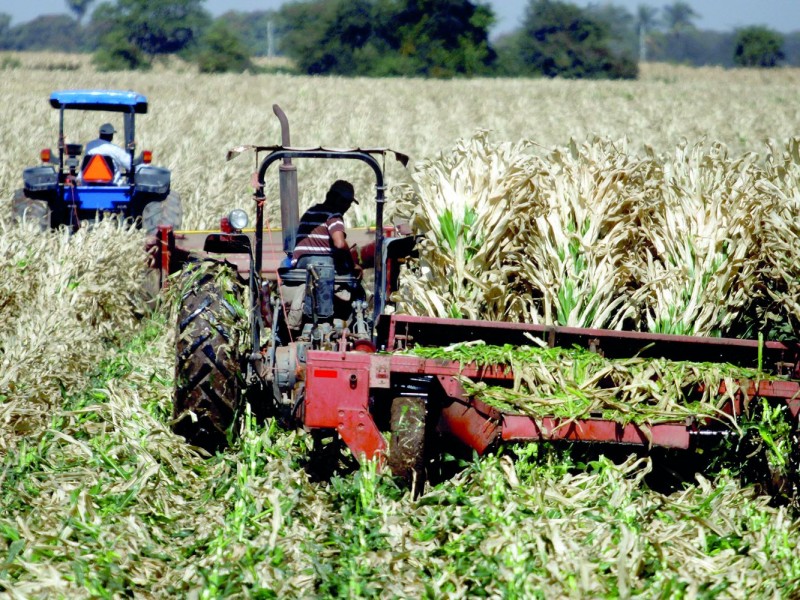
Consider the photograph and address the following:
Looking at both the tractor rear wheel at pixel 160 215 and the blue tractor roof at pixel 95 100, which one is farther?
the blue tractor roof at pixel 95 100

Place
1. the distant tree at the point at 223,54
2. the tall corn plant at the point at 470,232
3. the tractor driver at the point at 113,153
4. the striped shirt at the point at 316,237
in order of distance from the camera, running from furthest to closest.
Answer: the distant tree at the point at 223,54, the tractor driver at the point at 113,153, the striped shirt at the point at 316,237, the tall corn plant at the point at 470,232

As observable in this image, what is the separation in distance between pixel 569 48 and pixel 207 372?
5521 centimetres

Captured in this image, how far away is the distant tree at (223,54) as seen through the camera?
5234 cm

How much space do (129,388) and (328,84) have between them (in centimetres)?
3054

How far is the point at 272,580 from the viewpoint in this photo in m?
4.52

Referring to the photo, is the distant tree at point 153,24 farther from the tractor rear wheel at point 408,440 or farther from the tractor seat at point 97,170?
the tractor rear wheel at point 408,440

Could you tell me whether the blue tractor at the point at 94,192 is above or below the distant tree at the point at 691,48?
below

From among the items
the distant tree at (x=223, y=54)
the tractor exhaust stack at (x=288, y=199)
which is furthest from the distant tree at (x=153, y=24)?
the tractor exhaust stack at (x=288, y=199)

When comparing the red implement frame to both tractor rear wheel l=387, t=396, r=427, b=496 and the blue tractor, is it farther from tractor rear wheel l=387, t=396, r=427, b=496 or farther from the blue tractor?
the blue tractor

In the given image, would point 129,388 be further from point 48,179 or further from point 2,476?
point 48,179

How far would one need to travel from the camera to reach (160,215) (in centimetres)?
1129

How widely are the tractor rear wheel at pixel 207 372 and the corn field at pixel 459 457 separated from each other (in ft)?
0.47

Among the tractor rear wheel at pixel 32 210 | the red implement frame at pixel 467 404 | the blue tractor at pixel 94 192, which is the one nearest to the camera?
the red implement frame at pixel 467 404

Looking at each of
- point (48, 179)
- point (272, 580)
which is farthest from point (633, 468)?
point (48, 179)
